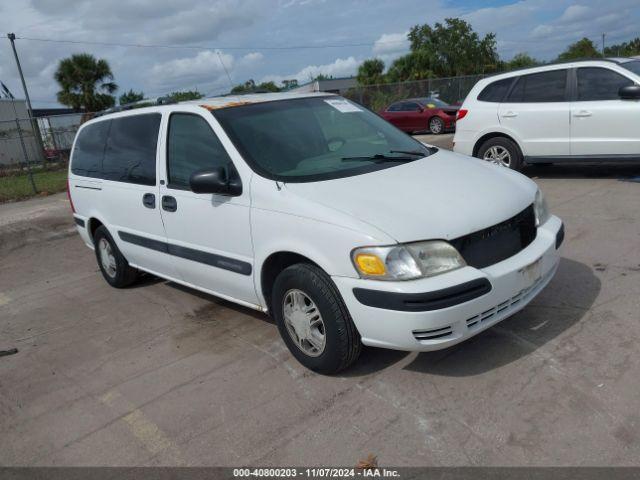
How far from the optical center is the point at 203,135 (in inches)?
158

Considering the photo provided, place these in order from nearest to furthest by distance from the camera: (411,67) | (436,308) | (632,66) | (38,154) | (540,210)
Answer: (436,308)
(540,210)
(632,66)
(38,154)
(411,67)

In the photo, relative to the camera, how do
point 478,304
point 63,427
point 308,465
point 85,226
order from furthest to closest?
point 85,226, point 63,427, point 478,304, point 308,465

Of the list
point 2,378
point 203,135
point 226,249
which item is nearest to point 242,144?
point 203,135

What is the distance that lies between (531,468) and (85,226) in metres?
4.84

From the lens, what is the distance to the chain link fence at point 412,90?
1123 inches

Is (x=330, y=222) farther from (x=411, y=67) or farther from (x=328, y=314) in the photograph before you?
(x=411, y=67)

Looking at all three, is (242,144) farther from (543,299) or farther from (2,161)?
(2,161)

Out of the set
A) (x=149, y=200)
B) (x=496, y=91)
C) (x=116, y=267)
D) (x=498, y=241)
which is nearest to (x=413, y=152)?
(x=498, y=241)

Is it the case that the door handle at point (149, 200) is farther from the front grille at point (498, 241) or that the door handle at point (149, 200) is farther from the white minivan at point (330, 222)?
the front grille at point (498, 241)

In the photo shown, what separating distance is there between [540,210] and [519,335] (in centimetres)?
85

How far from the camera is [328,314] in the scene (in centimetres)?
317

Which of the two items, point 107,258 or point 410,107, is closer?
point 107,258

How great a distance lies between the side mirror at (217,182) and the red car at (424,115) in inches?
633

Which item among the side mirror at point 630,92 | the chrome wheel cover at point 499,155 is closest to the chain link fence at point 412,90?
the chrome wheel cover at point 499,155
